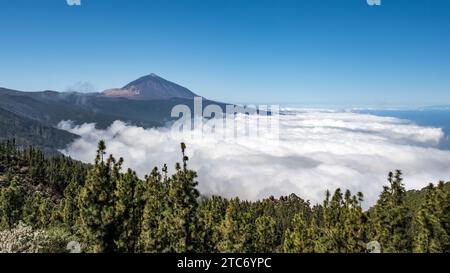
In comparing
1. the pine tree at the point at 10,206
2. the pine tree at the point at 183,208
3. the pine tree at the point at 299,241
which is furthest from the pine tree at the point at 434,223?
the pine tree at the point at 10,206

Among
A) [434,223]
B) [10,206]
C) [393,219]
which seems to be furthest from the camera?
[10,206]

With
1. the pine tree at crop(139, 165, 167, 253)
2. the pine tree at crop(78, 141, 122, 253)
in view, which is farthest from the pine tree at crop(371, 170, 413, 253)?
the pine tree at crop(78, 141, 122, 253)

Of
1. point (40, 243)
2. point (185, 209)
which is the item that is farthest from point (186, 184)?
point (40, 243)

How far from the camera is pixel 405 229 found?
55000 mm

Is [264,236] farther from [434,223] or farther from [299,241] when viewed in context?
[434,223]

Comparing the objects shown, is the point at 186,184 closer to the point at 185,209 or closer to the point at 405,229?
the point at 185,209

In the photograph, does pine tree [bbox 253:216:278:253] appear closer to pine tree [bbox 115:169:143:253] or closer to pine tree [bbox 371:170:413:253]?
pine tree [bbox 371:170:413:253]

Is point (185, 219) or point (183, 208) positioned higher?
point (183, 208)

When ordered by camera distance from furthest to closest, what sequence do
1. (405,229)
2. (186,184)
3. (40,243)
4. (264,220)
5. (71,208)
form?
(71,208)
(264,220)
(405,229)
(186,184)
(40,243)

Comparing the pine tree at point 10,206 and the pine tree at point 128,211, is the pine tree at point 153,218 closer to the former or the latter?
the pine tree at point 128,211

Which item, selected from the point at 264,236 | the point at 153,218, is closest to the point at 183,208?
the point at 153,218

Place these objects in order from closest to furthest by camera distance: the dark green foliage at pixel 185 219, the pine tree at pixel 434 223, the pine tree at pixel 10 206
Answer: the dark green foliage at pixel 185 219 → the pine tree at pixel 434 223 → the pine tree at pixel 10 206
